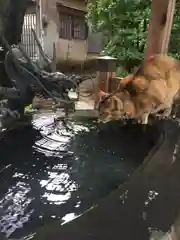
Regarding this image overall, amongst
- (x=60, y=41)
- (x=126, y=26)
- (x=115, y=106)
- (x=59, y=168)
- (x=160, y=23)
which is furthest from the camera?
(x=126, y=26)

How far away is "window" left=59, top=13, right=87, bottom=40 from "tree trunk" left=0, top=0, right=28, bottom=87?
51.6 inches

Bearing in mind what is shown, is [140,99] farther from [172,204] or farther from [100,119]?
[172,204]

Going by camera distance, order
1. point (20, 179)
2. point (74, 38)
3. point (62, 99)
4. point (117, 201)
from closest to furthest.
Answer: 1. point (117, 201)
2. point (20, 179)
3. point (62, 99)
4. point (74, 38)

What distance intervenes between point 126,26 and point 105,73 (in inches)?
55.7

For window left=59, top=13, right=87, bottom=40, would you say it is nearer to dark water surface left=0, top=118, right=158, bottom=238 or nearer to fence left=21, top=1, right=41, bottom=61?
fence left=21, top=1, right=41, bottom=61

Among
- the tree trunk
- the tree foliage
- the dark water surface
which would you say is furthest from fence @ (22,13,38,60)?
the tree foliage

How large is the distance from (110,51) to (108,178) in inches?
119

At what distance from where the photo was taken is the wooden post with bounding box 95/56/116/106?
2925mm

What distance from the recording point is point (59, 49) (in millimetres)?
3264

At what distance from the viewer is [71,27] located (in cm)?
356

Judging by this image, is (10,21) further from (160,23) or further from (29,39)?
(160,23)

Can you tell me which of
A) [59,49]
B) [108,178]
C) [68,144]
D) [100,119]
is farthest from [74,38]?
[108,178]

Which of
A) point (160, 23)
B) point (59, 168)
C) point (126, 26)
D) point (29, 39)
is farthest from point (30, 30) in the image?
point (126, 26)

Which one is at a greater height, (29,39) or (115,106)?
(29,39)
